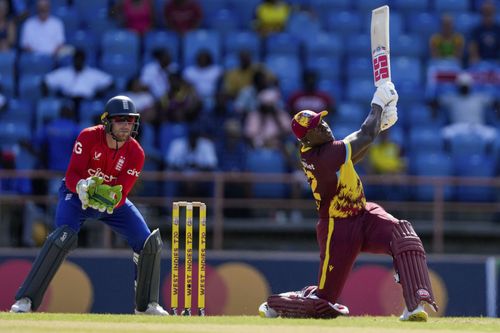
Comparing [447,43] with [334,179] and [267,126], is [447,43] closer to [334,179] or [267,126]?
[267,126]

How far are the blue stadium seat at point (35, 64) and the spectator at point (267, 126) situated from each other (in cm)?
324

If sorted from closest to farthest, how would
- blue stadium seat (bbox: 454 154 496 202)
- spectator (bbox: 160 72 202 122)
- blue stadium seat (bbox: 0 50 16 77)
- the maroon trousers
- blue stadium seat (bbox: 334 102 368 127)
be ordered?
the maroon trousers < blue stadium seat (bbox: 454 154 496 202) < spectator (bbox: 160 72 202 122) < blue stadium seat (bbox: 334 102 368 127) < blue stadium seat (bbox: 0 50 16 77)

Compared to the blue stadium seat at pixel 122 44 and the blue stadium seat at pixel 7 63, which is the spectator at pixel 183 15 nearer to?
the blue stadium seat at pixel 122 44

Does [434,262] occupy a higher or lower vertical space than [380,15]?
lower

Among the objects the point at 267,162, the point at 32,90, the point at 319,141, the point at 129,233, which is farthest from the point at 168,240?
the point at 319,141

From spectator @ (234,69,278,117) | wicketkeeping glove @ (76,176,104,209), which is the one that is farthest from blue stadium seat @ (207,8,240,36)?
wicketkeeping glove @ (76,176,104,209)

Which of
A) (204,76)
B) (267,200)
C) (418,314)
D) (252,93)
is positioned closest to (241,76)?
(252,93)

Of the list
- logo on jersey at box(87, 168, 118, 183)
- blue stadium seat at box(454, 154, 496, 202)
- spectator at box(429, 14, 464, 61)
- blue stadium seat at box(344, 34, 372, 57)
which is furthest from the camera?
blue stadium seat at box(344, 34, 372, 57)

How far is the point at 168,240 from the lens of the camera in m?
16.8

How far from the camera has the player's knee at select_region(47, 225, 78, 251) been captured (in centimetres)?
1095

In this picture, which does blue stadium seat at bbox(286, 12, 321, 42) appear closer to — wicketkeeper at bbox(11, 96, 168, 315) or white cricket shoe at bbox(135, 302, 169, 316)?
wicketkeeper at bbox(11, 96, 168, 315)

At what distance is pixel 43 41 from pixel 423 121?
5709 millimetres

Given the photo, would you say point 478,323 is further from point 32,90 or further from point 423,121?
point 32,90

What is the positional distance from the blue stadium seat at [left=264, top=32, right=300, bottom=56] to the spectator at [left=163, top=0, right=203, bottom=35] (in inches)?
48.3
